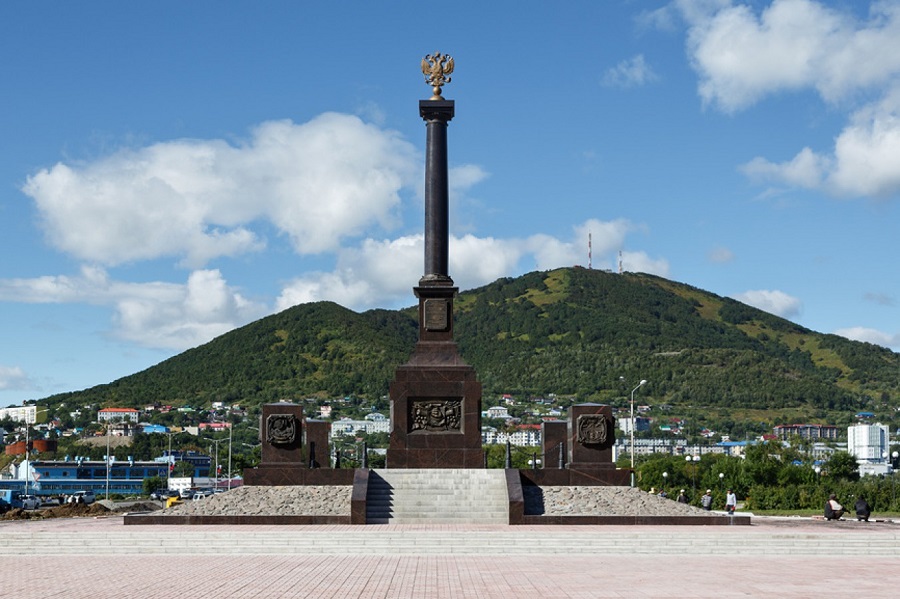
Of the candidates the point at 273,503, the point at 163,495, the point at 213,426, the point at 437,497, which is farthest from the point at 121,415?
the point at 437,497

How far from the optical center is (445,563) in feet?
68.3

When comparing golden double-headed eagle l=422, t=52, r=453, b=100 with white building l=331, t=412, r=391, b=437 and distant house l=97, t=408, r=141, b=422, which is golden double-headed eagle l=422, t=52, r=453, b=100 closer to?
white building l=331, t=412, r=391, b=437

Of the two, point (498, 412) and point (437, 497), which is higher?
point (498, 412)

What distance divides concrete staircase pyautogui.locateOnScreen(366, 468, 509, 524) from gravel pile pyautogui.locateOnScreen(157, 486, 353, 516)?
936 mm

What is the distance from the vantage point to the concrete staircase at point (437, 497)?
31125mm

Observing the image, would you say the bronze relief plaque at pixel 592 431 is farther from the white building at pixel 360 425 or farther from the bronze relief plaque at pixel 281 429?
the white building at pixel 360 425

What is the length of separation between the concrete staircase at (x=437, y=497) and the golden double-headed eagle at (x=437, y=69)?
13457 mm

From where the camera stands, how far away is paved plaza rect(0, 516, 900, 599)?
16859mm

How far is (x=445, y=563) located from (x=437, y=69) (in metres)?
22.2

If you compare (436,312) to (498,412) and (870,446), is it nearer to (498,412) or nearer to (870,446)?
(870,446)

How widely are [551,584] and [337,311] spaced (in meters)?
162

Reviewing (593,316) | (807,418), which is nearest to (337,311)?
(593,316)

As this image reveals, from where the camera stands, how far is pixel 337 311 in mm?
178000

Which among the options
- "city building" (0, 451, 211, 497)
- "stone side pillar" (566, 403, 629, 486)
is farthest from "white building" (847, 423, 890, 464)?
"stone side pillar" (566, 403, 629, 486)
